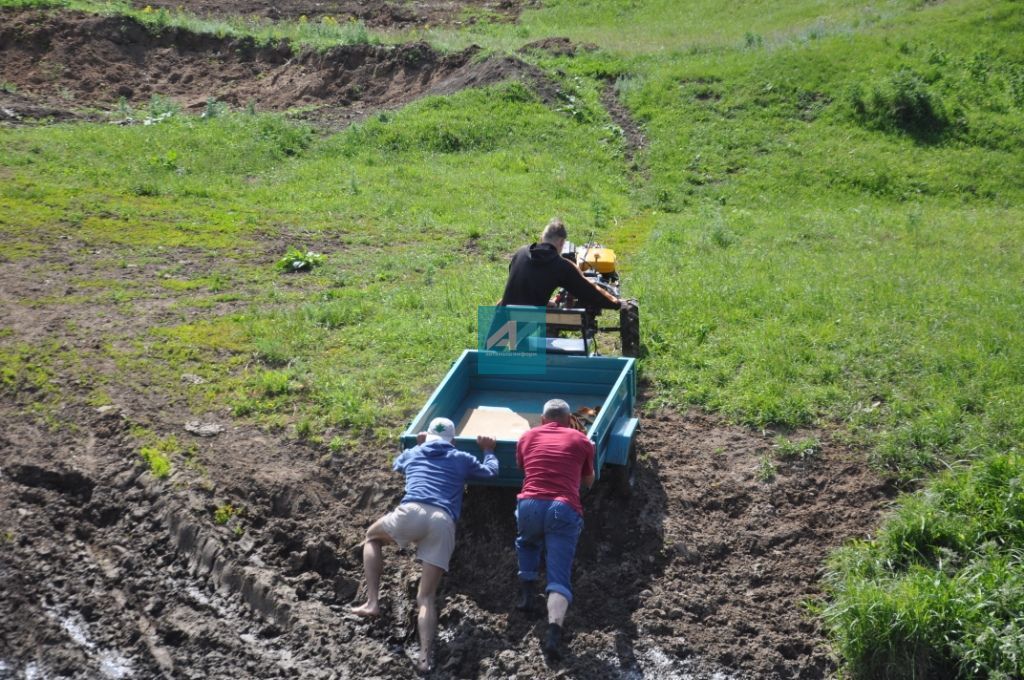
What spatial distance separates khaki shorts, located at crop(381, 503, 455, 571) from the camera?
7864 mm

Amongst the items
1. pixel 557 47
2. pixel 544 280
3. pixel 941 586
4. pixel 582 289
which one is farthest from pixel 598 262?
pixel 557 47

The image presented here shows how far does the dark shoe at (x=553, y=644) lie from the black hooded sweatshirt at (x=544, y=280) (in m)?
3.95

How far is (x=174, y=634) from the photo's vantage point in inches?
320

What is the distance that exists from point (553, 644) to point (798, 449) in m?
3.45

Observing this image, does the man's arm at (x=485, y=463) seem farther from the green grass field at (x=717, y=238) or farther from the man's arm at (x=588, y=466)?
the green grass field at (x=717, y=238)

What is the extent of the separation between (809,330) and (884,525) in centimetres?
399

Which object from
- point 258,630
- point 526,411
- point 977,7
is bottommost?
point 258,630

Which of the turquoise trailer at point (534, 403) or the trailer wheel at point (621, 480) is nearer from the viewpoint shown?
the turquoise trailer at point (534, 403)

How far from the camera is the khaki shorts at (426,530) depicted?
786 cm

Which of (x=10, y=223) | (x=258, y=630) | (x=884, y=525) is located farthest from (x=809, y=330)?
(x=10, y=223)

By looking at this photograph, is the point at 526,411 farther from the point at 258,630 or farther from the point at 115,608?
the point at 115,608

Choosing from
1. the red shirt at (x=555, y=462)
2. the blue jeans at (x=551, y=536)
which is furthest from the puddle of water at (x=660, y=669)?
the red shirt at (x=555, y=462)

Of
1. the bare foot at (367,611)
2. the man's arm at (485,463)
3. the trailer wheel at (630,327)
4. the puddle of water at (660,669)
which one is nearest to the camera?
the puddle of water at (660,669)

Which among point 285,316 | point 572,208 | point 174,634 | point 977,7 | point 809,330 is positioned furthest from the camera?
point 977,7
